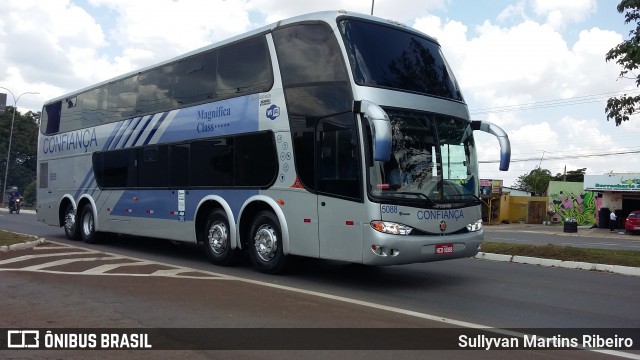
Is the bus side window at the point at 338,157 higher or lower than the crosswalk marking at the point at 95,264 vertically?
higher

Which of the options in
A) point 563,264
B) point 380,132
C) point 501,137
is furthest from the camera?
point 563,264

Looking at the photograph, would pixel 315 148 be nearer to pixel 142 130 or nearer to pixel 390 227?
pixel 390 227

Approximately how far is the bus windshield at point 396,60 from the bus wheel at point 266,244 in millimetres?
3052

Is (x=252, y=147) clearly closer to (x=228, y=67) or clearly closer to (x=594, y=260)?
(x=228, y=67)

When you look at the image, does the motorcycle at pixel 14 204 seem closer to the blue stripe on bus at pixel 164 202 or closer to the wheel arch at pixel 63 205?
the wheel arch at pixel 63 205

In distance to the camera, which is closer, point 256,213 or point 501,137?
point 501,137

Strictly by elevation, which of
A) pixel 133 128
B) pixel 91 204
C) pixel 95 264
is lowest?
pixel 95 264

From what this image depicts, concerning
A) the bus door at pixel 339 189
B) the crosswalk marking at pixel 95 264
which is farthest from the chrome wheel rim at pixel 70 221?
the bus door at pixel 339 189

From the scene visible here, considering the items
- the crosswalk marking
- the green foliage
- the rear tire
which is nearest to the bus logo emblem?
the crosswalk marking

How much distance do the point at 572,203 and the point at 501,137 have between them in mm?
40152

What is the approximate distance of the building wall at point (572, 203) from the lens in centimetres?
4459

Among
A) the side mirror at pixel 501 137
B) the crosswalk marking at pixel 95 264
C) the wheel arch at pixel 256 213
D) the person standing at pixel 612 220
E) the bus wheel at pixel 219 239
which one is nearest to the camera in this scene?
the side mirror at pixel 501 137

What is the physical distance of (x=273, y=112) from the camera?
9.43 m

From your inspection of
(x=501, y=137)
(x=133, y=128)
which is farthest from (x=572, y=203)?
(x=133, y=128)
